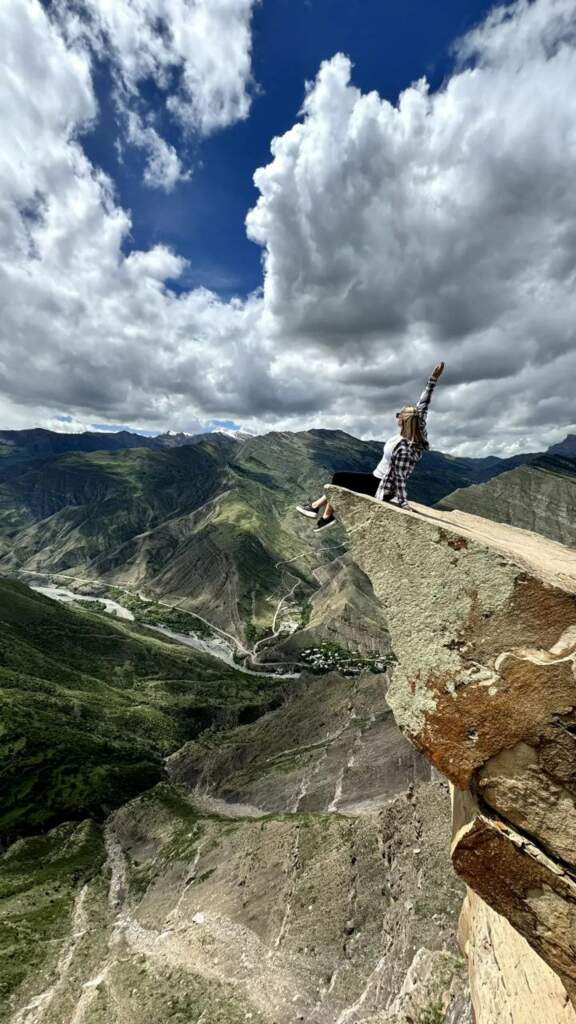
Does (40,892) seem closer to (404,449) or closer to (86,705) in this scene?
(86,705)

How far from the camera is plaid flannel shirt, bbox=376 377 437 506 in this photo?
11758 mm

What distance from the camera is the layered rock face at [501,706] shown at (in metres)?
7.19

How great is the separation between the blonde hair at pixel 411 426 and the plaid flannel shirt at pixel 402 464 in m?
0.09

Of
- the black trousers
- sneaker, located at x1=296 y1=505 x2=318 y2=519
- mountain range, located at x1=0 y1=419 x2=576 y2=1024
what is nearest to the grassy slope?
mountain range, located at x1=0 y1=419 x2=576 y2=1024

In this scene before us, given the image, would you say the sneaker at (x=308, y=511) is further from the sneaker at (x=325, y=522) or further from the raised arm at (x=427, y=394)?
the raised arm at (x=427, y=394)

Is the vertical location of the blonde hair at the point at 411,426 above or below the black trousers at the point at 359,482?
above

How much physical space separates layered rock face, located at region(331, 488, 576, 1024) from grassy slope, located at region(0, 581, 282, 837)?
99744 mm

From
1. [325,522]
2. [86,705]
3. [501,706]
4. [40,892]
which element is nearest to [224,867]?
[40,892]

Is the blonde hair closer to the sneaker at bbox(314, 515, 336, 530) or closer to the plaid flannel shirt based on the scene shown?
the plaid flannel shirt

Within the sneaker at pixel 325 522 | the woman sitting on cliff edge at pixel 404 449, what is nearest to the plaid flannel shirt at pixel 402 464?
the woman sitting on cliff edge at pixel 404 449

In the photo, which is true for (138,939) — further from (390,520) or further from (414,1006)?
(390,520)

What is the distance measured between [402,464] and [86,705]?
428ft

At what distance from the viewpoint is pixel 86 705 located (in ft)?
385

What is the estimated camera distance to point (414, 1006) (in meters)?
27.5
